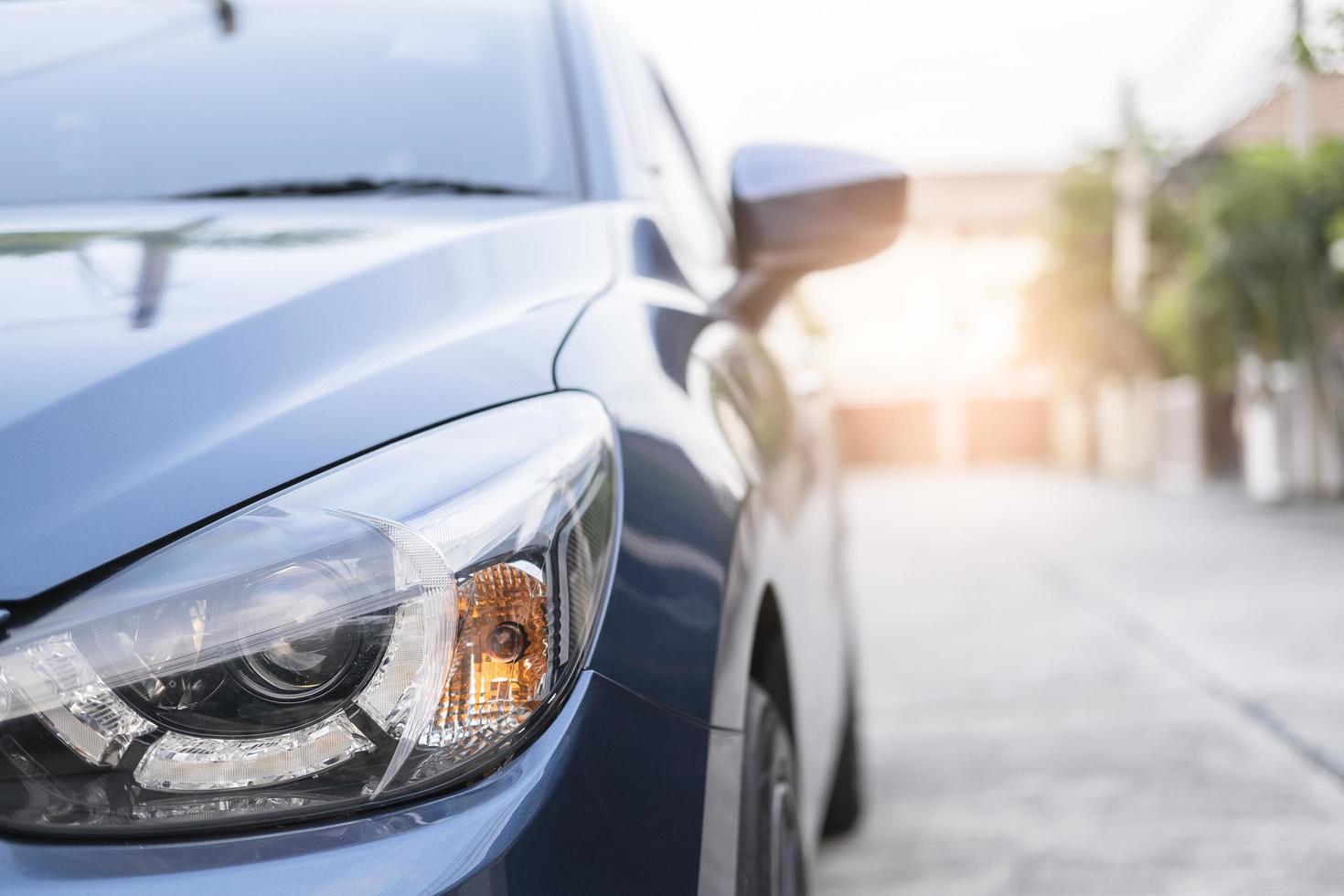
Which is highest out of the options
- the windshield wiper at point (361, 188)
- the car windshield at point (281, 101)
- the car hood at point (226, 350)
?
the car windshield at point (281, 101)

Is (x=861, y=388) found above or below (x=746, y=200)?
below

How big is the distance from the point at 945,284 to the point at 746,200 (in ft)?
109

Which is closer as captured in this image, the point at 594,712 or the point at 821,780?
the point at 594,712

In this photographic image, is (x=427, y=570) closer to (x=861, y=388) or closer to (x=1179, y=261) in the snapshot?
(x=1179, y=261)

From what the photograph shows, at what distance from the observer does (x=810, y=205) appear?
187 cm

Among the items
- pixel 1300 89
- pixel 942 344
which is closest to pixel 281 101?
pixel 1300 89

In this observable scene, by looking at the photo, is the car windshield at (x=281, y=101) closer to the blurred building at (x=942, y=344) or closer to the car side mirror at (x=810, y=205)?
the car side mirror at (x=810, y=205)

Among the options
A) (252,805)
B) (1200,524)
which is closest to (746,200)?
(252,805)

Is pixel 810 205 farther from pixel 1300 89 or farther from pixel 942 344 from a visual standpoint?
pixel 942 344

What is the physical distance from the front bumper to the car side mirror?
3.36 feet

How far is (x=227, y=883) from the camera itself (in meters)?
0.81

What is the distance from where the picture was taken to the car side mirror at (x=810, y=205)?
1.88 m

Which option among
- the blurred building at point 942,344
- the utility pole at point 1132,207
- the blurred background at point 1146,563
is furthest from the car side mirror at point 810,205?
the blurred building at point 942,344

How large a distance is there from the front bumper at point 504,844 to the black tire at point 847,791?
82.3 inches
